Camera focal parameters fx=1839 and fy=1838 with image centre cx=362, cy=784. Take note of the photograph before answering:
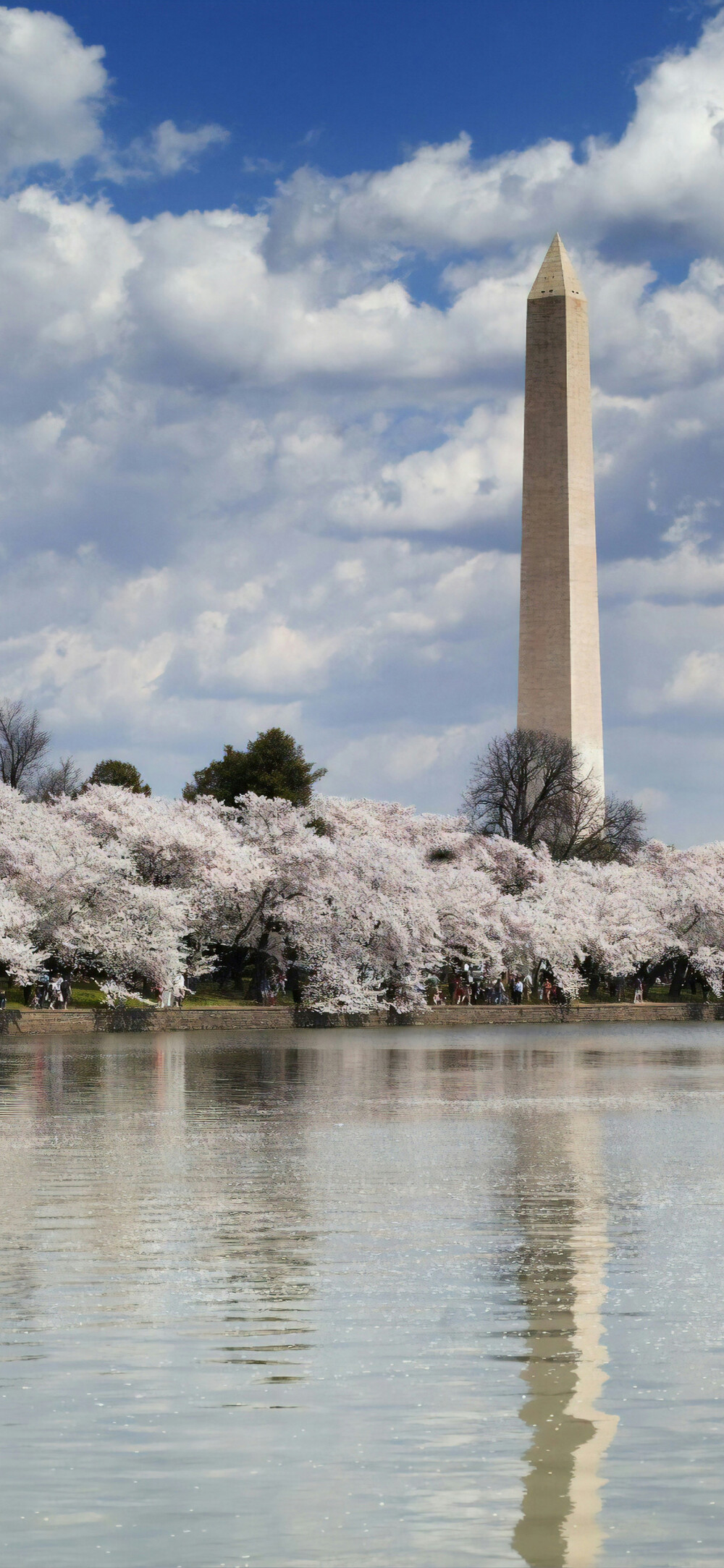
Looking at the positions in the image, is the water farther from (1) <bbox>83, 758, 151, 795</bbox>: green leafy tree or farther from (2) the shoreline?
(1) <bbox>83, 758, 151, 795</bbox>: green leafy tree

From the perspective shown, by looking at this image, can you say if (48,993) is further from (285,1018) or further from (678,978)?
(678,978)

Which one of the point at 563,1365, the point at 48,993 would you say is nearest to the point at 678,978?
the point at 48,993

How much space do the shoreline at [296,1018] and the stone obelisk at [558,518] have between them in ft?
56.9

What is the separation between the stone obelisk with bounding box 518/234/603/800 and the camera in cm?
7281

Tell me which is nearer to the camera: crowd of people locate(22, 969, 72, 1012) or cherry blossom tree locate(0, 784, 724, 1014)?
crowd of people locate(22, 969, 72, 1012)

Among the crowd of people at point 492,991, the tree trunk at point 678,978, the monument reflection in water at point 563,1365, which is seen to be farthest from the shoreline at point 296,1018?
the monument reflection in water at point 563,1365

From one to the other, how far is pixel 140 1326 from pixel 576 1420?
2536 millimetres

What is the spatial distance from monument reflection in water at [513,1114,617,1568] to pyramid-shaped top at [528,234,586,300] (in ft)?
207

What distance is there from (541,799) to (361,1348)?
2508 inches

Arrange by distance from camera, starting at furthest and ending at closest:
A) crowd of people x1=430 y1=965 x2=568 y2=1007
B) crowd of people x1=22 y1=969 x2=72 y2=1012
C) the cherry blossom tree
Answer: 1. crowd of people x1=430 y1=965 x2=568 y2=1007
2. the cherry blossom tree
3. crowd of people x1=22 y1=969 x2=72 y2=1012

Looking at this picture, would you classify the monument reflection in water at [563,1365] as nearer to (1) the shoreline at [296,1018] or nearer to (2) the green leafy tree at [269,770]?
(1) the shoreline at [296,1018]

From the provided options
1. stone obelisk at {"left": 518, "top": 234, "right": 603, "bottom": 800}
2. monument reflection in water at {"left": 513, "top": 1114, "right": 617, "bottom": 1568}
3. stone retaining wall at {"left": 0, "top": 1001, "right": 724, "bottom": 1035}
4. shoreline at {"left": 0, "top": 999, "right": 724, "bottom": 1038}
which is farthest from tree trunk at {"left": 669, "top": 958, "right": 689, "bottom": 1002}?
monument reflection in water at {"left": 513, "top": 1114, "right": 617, "bottom": 1568}

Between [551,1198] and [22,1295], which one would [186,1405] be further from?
[551,1198]

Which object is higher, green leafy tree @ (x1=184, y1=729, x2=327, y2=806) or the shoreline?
green leafy tree @ (x1=184, y1=729, x2=327, y2=806)
